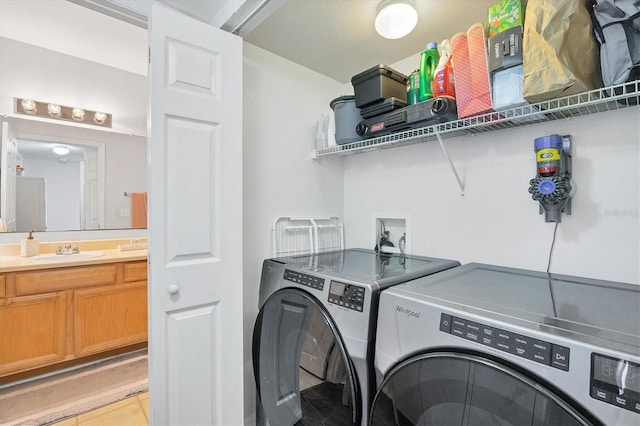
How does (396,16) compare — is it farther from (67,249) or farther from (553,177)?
(67,249)

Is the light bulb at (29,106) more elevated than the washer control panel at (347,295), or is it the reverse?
the light bulb at (29,106)

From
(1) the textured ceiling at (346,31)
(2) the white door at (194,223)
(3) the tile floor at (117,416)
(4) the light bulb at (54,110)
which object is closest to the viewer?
(2) the white door at (194,223)

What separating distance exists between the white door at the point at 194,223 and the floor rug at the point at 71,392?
1.27m

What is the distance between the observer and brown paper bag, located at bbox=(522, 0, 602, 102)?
3.00 feet

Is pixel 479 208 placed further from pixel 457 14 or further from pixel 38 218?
pixel 38 218

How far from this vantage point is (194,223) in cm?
140

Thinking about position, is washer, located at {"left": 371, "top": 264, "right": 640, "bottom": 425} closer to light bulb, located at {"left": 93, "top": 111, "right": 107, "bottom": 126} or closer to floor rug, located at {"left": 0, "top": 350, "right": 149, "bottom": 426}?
floor rug, located at {"left": 0, "top": 350, "right": 149, "bottom": 426}

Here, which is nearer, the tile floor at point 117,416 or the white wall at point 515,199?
the white wall at point 515,199

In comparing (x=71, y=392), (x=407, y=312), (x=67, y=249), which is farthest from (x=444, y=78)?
(x=67, y=249)

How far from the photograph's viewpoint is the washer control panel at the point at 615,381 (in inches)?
22.3

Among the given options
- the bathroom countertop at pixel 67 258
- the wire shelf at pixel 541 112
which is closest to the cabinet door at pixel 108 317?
the bathroom countertop at pixel 67 258

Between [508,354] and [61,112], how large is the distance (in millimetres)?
3945

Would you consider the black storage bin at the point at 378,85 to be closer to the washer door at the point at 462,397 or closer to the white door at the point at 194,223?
the white door at the point at 194,223

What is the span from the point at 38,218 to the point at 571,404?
149 inches
